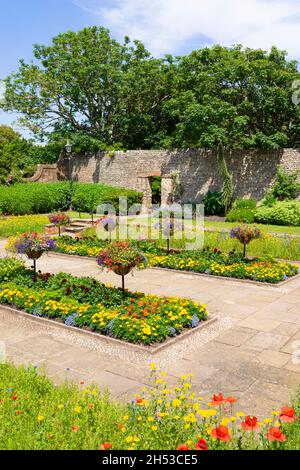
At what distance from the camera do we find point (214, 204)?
20.9m

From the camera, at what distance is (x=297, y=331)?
6348 mm

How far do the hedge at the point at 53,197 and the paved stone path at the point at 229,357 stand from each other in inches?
535

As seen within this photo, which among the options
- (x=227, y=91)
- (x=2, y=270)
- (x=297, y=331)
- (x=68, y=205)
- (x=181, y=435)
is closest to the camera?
(x=181, y=435)

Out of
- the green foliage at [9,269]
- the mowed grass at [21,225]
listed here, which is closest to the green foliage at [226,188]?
the mowed grass at [21,225]

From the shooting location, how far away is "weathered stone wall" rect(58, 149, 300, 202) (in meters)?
20.6

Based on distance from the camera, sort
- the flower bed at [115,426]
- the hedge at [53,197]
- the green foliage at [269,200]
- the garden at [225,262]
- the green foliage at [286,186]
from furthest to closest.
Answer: the hedge at [53,197] → the green foliage at [286,186] → the green foliage at [269,200] → the garden at [225,262] → the flower bed at [115,426]

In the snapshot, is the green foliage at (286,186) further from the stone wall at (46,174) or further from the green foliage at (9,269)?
the green foliage at (9,269)

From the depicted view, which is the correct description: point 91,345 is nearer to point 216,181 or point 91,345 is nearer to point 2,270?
point 2,270

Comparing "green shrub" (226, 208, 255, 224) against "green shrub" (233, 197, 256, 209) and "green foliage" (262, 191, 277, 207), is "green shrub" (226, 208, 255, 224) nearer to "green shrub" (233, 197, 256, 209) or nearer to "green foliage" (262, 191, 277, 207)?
"green shrub" (233, 197, 256, 209)

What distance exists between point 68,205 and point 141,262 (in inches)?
659

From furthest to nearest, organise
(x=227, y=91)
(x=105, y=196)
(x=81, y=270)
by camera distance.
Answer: (x=105, y=196) < (x=227, y=91) < (x=81, y=270)

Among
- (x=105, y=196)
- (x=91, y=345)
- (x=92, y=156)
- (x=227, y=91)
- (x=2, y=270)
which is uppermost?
(x=227, y=91)

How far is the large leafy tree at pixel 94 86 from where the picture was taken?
2581 centimetres
